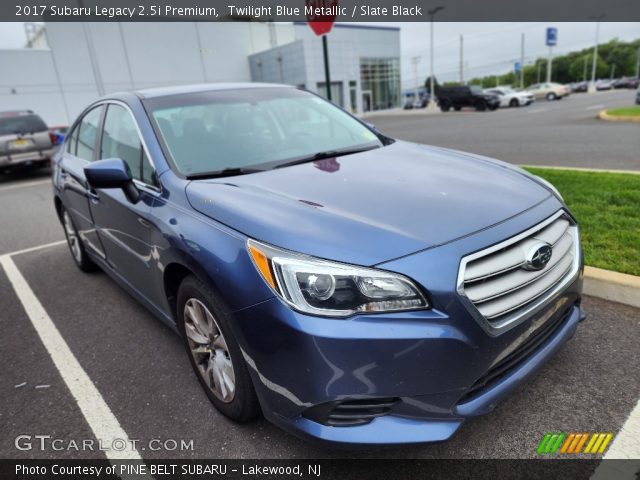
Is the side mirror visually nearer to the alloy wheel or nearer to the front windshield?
the front windshield

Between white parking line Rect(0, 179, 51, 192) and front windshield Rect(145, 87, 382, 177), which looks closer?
front windshield Rect(145, 87, 382, 177)

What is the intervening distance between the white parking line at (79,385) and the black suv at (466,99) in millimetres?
31944

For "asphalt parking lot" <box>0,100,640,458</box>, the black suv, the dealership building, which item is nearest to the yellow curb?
"asphalt parking lot" <box>0,100,640,458</box>

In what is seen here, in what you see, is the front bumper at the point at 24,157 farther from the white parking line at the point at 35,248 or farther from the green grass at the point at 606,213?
the green grass at the point at 606,213

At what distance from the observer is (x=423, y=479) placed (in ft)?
6.49

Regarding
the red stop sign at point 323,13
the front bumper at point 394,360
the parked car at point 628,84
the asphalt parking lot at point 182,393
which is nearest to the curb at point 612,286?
the asphalt parking lot at point 182,393

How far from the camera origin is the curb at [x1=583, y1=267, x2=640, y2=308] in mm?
3162

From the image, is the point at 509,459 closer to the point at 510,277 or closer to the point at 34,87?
the point at 510,277

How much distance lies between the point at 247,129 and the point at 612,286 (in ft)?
9.03

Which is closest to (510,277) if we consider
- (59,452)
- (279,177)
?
(279,177)

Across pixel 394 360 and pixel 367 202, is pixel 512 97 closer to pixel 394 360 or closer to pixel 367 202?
pixel 367 202

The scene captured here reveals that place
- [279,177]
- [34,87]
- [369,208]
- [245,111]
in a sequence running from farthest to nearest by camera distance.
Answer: [34,87]
[245,111]
[279,177]
[369,208]

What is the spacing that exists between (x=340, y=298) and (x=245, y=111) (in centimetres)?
201

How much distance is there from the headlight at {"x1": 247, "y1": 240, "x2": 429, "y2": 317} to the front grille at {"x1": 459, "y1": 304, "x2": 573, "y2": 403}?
44cm
